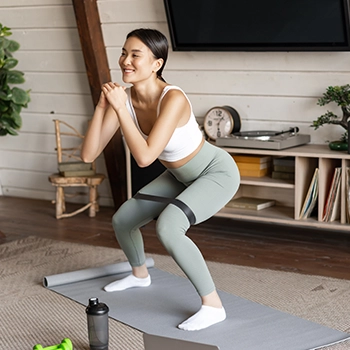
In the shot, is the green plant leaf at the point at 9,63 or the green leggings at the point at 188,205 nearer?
the green leggings at the point at 188,205

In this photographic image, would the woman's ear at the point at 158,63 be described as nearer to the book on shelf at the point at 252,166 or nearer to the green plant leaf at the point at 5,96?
the book on shelf at the point at 252,166

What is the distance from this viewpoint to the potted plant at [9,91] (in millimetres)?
4406

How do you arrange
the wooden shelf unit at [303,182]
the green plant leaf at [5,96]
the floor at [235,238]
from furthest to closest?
the green plant leaf at [5,96] → the wooden shelf unit at [303,182] → the floor at [235,238]

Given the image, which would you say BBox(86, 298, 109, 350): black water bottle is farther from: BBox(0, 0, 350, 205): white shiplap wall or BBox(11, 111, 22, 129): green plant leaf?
BBox(11, 111, 22, 129): green plant leaf

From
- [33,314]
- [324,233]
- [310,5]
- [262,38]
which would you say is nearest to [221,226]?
[324,233]

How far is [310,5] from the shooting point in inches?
138

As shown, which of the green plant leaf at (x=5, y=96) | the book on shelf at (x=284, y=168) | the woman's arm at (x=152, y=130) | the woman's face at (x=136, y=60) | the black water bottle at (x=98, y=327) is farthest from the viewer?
the green plant leaf at (x=5, y=96)

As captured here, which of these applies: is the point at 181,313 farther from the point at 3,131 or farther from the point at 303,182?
the point at 3,131

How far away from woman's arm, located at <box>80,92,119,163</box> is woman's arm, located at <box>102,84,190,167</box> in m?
0.16

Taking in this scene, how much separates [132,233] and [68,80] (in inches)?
81.4

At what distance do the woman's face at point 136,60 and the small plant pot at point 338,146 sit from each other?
54.0 inches

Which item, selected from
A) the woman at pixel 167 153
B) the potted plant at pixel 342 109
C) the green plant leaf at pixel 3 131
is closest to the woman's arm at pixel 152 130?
the woman at pixel 167 153

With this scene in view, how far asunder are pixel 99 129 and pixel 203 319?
828mm

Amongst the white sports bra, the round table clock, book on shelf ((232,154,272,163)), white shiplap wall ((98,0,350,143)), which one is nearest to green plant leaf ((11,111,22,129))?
white shiplap wall ((98,0,350,143))
